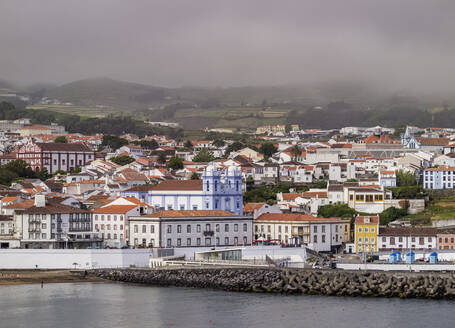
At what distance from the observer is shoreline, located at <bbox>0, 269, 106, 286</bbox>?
5087 cm

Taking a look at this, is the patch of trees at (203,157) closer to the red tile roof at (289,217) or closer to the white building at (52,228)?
the red tile roof at (289,217)

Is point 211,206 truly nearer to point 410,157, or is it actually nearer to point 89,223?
point 89,223

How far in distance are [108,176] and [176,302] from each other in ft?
119

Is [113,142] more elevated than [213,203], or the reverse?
[113,142]

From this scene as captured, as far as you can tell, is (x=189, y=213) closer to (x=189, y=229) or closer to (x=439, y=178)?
(x=189, y=229)

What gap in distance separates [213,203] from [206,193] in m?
0.85

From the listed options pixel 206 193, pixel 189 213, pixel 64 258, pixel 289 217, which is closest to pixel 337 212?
pixel 289 217

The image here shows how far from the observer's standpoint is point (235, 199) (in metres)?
64.4

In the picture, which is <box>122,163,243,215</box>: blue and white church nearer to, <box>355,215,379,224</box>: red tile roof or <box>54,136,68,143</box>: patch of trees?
<box>355,215,379,224</box>: red tile roof

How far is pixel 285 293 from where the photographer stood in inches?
1847

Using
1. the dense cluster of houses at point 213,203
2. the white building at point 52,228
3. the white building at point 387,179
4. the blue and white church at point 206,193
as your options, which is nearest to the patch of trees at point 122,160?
the dense cluster of houses at point 213,203

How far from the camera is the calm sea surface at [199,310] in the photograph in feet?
129

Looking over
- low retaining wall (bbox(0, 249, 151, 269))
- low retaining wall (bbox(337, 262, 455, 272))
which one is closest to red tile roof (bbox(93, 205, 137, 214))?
low retaining wall (bbox(0, 249, 151, 269))

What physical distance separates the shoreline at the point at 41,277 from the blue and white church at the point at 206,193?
12.5 m
